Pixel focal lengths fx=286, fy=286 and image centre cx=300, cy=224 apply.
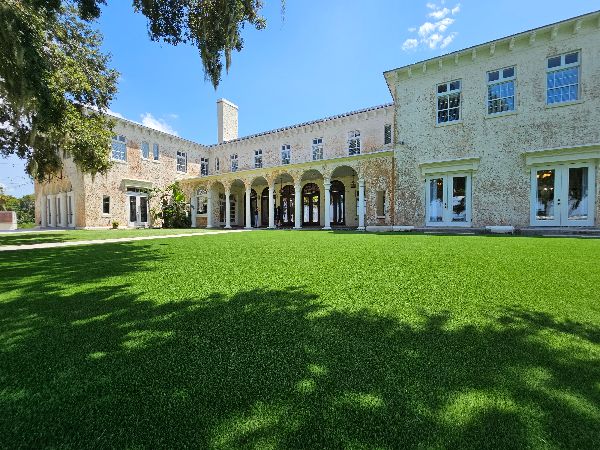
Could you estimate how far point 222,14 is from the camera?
629 centimetres

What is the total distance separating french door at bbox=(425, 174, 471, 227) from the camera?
13969mm

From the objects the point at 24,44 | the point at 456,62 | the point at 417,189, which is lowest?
the point at 417,189

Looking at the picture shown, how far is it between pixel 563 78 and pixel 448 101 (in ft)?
14.4

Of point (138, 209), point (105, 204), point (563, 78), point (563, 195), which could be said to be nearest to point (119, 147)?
point (105, 204)

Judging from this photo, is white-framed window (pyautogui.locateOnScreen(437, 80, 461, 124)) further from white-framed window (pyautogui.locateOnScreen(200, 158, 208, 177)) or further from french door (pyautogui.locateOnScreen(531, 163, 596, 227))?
white-framed window (pyautogui.locateOnScreen(200, 158, 208, 177))

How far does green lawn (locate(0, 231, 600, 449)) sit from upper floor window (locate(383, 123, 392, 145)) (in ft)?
60.0

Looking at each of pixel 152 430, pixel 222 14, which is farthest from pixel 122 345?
pixel 222 14

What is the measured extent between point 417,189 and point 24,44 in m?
15.1

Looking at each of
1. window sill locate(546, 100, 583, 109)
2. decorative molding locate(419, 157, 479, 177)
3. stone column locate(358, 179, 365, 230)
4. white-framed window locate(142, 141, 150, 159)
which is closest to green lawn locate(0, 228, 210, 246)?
white-framed window locate(142, 141, 150, 159)

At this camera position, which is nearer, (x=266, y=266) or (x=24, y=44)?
(x=266, y=266)

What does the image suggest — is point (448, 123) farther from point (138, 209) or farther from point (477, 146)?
point (138, 209)

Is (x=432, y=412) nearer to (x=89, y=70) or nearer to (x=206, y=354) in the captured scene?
(x=206, y=354)

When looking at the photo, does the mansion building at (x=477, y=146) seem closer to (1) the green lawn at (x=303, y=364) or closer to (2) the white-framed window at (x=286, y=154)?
(2) the white-framed window at (x=286, y=154)

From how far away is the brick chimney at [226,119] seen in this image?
29.7 metres
